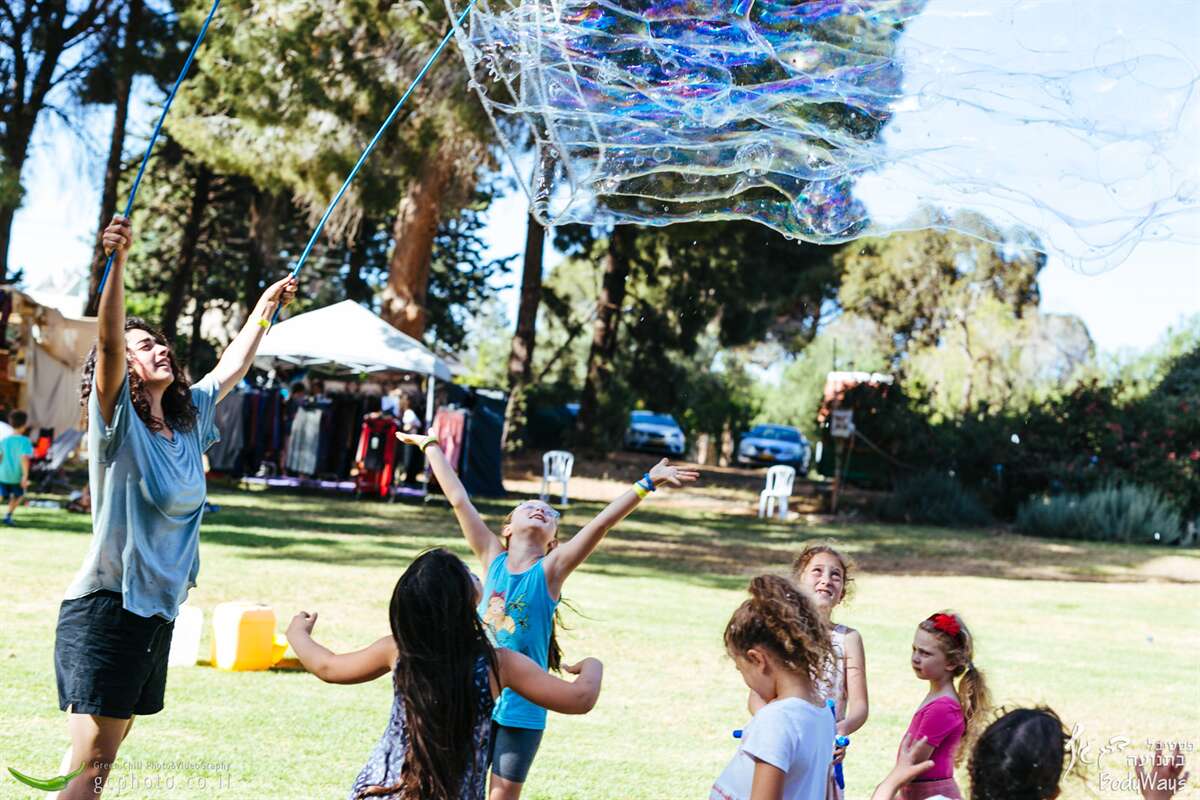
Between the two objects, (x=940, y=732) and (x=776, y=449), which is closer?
(x=940, y=732)

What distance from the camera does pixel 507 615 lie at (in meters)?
3.81

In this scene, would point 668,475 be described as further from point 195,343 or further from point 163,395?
point 195,343

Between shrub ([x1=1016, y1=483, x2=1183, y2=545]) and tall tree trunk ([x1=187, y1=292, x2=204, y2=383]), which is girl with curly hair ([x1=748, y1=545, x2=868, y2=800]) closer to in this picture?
shrub ([x1=1016, y1=483, x2=1183, y2=545])

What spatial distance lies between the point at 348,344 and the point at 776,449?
20843 mm

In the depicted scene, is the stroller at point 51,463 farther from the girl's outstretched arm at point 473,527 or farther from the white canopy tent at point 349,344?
the girl's outstretched arm at point 473,527

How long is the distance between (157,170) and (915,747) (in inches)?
1190

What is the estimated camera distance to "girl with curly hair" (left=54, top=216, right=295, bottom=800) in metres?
3.40

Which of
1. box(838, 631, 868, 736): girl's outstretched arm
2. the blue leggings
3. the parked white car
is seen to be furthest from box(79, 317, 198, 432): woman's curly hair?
the parked white car

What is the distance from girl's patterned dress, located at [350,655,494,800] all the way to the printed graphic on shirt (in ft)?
2.63

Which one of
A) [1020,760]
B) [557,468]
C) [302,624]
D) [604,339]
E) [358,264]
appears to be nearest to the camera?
[1020,760]

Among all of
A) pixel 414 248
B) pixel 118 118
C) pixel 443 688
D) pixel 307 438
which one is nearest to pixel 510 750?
pixel 443 688

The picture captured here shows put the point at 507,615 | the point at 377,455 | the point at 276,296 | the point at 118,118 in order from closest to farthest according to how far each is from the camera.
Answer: the point at 507,615
the point at 276,296
the point at 377,455
the point at 118,118

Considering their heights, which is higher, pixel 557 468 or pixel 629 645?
pixel 557 468

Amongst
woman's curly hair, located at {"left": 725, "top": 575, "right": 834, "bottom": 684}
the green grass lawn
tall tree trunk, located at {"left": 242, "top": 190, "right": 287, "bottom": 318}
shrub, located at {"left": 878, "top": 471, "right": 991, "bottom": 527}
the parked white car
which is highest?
tall tree trunk, located at {"left": 242, "top": 190, "right": 287, "bottom": 318}
